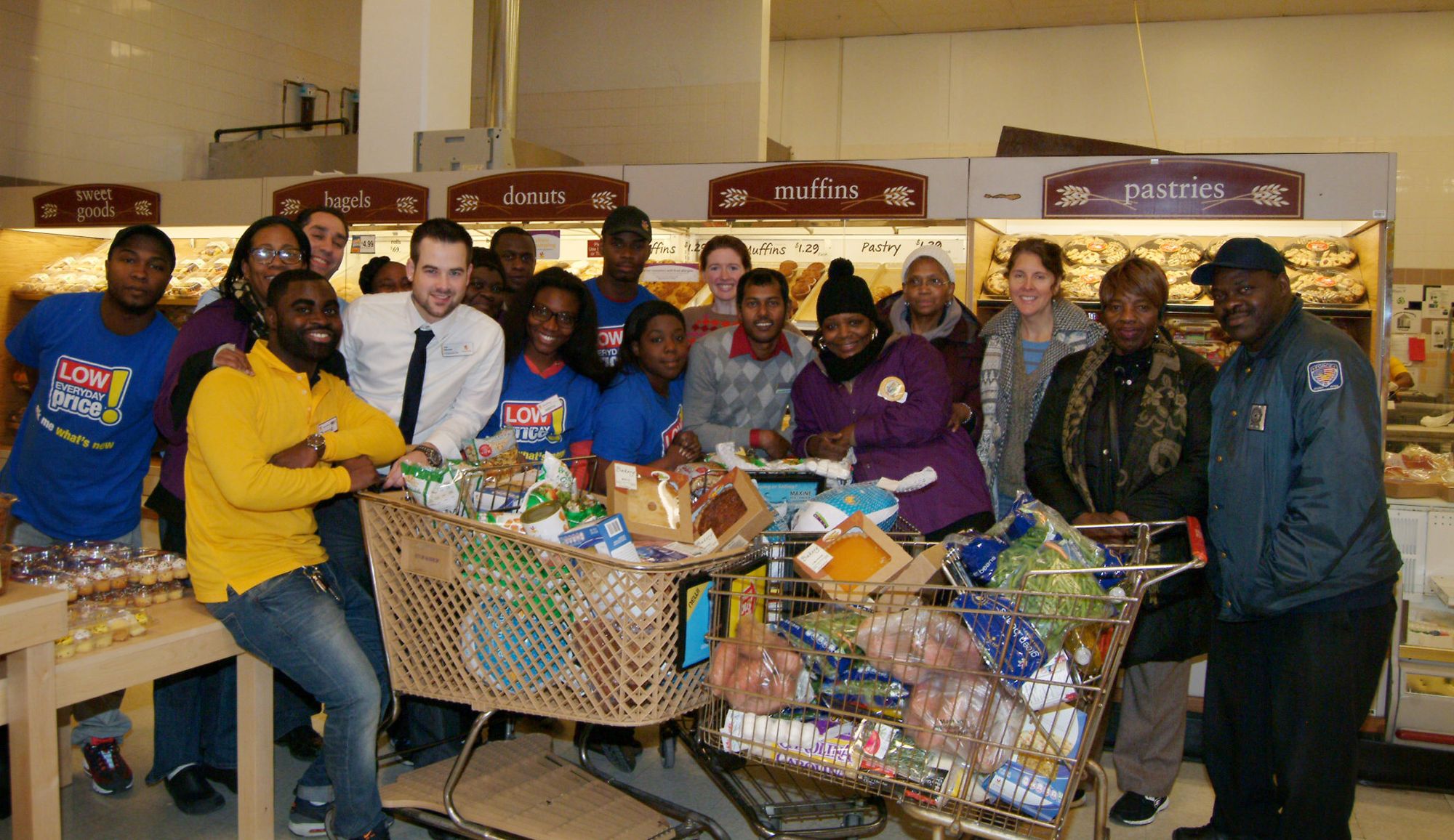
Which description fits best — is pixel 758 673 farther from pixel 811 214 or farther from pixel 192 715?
pixel 811 214

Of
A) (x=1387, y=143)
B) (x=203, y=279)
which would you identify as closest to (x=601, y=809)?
(x=203, y=279)

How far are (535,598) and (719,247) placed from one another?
2.19 metres

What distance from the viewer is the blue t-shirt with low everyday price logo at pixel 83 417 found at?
10.3 ft

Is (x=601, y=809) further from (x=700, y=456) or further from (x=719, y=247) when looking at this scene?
(x=719, y=247)

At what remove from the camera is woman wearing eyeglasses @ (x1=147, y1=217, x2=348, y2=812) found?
9.45 feet

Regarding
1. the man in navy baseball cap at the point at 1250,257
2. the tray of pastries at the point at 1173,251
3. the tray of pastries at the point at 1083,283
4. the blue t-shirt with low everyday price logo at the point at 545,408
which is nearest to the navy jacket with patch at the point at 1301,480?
the man in navy baseball cap at the point at 1250,257

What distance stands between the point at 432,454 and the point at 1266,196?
340 centimetres

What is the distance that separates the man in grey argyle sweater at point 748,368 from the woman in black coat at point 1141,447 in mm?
864

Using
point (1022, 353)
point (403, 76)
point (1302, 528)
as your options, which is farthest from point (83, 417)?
point (403, 76)

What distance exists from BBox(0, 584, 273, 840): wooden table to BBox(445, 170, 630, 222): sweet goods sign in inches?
123

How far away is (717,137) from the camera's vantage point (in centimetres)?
822

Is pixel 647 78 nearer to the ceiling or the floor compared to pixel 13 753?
nearer to the ceiling

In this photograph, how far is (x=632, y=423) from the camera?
3.34 m

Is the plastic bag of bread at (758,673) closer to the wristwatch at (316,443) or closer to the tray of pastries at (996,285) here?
the wristwatch at (316,443)
